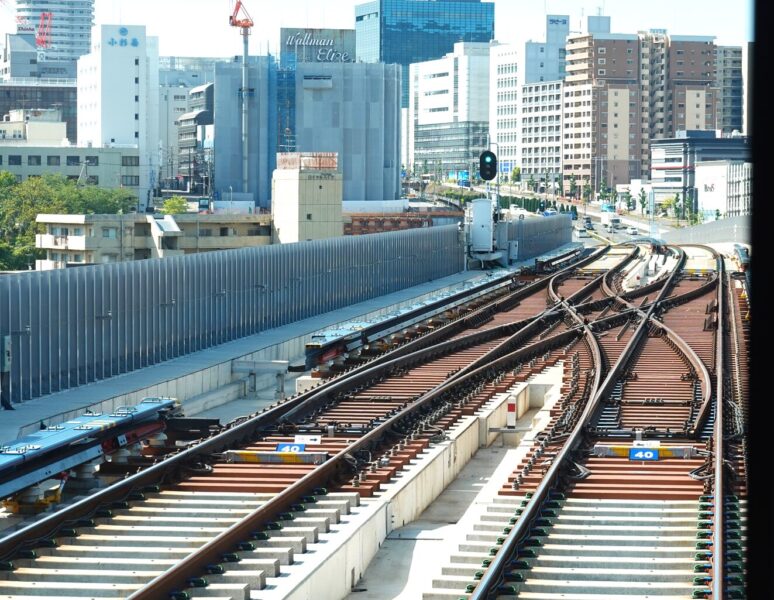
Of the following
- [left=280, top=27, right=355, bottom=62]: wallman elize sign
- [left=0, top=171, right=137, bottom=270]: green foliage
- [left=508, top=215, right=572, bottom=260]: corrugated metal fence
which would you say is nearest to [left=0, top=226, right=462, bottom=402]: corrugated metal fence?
[left=508, top=215, right=572, bottom=260]: corrugated metal fence

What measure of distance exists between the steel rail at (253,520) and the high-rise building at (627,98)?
171 meters

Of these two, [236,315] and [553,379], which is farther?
[236,315]

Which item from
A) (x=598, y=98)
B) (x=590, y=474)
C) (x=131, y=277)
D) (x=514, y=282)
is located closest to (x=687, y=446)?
(x=590, y=474)

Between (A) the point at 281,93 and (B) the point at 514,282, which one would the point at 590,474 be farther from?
(A) the point at 281,93

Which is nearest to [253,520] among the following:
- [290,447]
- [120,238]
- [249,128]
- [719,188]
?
[290,447]

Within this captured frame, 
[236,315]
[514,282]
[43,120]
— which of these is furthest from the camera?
[43,120]

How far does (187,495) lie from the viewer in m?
11.6

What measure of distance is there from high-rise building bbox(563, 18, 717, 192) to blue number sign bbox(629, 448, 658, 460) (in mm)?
172003

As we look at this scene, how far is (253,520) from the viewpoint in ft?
33.0

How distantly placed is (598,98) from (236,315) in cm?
16497

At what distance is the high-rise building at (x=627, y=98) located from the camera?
18775cm

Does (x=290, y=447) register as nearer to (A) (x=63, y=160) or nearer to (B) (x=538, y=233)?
(B) (x=538, y=233)

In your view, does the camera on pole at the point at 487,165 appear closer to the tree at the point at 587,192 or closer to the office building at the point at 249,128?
the office building at the point at 249,128

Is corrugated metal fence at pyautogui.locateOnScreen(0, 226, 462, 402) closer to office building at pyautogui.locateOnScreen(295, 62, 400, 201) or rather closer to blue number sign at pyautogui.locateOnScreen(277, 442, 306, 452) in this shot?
blue number sign at pyautogui.locateOnScreen(277, 442, 306, 452)
